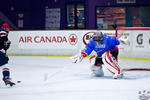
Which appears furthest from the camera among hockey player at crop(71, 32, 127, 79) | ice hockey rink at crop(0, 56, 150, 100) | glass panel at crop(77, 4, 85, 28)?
glass panel at crop(77, 4, 85, 28)

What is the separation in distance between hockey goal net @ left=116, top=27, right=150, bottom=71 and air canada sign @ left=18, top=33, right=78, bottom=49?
11.3 feet

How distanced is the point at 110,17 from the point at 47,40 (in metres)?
6.91

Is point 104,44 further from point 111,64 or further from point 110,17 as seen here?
point 110,17

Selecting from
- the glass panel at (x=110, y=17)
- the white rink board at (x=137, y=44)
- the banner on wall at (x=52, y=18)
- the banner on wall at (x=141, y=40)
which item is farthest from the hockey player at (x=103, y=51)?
the banner on wall at (x=52, y=18)

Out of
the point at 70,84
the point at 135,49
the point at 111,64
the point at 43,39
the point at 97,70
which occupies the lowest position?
the point at 70,84

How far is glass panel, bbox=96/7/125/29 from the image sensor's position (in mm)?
21688

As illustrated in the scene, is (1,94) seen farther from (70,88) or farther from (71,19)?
(71,19)

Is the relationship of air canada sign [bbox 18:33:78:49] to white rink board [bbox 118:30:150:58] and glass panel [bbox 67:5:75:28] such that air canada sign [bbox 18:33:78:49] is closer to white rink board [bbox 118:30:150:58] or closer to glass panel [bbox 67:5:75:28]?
white rink board [bbox 118:30:150:58]

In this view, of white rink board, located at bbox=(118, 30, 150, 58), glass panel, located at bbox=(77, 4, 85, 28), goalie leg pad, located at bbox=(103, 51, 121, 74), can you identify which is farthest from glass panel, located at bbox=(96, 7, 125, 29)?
goalie leg pad, located at bbox=(103, 51, 121, 74)

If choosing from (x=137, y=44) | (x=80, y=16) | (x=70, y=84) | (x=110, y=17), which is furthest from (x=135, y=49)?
(x=80, y=16)

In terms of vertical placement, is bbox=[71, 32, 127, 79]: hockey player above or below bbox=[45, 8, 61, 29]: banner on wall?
below

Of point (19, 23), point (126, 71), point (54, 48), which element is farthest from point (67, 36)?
point (19, 23)

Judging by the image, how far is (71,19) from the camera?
73.7 ft

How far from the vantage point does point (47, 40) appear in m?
15.9
